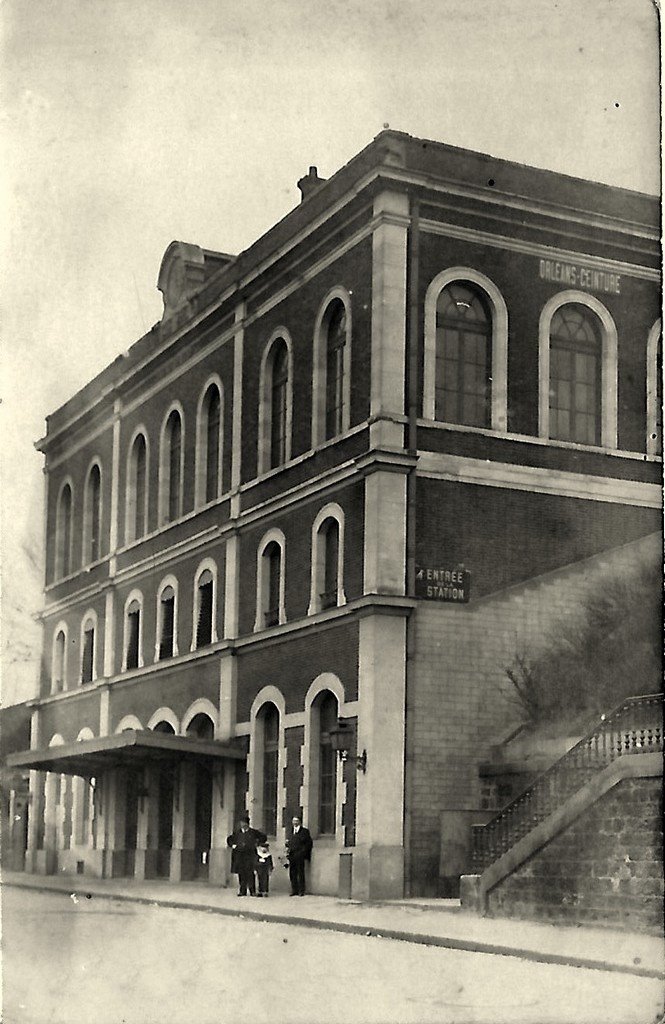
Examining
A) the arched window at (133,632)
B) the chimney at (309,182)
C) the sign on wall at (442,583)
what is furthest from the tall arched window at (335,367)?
the arched window at (133,632)

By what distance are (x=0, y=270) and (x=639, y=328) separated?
9.22 metres

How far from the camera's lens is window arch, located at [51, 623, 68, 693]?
22.7m

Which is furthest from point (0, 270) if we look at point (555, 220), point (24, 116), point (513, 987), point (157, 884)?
point (157, 884)

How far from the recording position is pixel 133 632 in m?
28.6

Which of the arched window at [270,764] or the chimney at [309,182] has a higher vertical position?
the chimney at [309,182]

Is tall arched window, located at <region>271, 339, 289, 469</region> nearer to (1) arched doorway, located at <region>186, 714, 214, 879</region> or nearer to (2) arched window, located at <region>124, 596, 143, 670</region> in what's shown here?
(2) arched window, located at <region>124, 596, 143, 670</region>

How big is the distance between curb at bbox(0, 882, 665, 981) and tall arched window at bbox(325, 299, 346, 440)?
751 centimetres

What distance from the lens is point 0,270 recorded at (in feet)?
59.9

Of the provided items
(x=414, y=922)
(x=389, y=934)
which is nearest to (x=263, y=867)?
(x=414, y=922)

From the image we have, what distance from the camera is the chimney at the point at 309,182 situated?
69.1 ft

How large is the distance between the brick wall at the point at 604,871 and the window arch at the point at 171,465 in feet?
30.1

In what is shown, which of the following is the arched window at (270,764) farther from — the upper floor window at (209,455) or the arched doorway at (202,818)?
the upper floor window at (209,455)

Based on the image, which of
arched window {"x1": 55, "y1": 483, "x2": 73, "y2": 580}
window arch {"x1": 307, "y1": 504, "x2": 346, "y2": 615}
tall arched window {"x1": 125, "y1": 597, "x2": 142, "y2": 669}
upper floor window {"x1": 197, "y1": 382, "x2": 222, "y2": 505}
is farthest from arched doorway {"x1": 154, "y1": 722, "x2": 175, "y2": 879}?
arched window {"x1": 55, "y1": 483, "x2": 73, "y2": 580}

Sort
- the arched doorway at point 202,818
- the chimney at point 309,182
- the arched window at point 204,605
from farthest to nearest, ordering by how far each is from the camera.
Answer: the arched window at point 204,605 → the arched doorway at point 202,818 → the chimney at point 309,182
